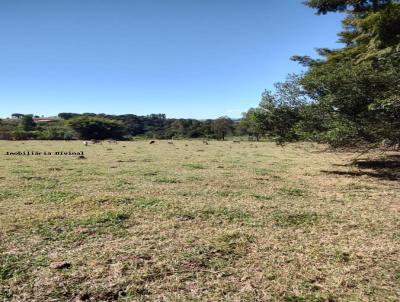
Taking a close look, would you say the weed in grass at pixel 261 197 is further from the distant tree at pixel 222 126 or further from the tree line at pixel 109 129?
the distant tree at pixel 222 126

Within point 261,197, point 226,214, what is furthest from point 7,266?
point 261,197

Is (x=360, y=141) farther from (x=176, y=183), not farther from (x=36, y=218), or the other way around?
(x=36, y=218)

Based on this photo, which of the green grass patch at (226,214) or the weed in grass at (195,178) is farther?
the weed in grass at (195,178)

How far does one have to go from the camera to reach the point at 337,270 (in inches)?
171

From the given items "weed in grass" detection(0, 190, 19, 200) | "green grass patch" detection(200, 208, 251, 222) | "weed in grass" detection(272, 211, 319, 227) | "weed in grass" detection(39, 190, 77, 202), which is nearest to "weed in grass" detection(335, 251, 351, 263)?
"weed in grass" detection(272, 211, 319, 227)

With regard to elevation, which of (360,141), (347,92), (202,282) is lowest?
(202,282)

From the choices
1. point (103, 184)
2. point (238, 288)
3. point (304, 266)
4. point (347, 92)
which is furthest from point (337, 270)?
point (347, 92)

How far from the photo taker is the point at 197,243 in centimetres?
531

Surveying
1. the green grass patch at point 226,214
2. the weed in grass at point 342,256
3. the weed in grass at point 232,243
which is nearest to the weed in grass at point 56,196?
the green grass patch at point 226,214

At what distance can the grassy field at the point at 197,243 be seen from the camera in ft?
12.6

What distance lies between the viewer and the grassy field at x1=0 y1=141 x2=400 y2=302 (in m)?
3.85

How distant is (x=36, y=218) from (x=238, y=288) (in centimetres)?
432

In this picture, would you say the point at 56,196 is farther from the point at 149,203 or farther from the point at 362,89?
the point at 362,89

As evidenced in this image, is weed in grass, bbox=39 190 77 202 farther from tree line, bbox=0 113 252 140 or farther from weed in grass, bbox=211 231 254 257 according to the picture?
tree line, bbox=0 113 252 140
